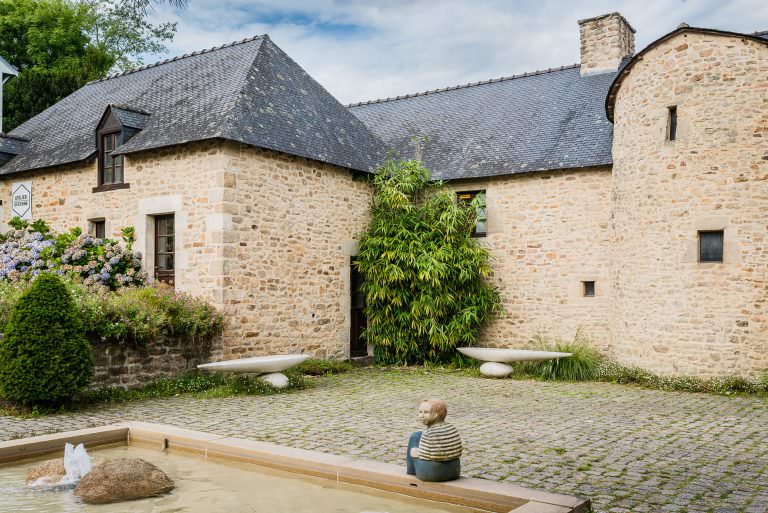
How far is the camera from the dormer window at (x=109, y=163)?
42.2 ft

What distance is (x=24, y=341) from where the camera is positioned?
8.17 meters

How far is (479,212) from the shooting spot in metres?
14.4

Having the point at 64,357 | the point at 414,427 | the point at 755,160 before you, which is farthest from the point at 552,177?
the point at 64,357

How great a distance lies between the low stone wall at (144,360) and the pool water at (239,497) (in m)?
3.48

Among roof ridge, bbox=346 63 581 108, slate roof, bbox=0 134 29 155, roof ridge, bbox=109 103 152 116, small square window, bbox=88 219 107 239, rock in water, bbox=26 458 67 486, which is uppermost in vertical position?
roof ridge, bbox=346 63 581 108

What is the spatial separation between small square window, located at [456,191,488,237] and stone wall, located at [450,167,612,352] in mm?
124

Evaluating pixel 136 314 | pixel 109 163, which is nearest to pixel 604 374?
pixel 136 314

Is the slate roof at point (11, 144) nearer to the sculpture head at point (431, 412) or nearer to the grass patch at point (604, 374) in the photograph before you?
the grass patch at point (604, 374)

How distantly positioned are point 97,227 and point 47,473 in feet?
28.3

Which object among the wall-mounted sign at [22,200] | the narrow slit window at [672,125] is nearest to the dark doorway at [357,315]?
the narrow slit window at [672,125]

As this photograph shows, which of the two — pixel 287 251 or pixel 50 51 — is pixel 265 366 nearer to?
pixel 287 251

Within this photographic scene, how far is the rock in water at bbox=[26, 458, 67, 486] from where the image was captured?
5426 millimetres

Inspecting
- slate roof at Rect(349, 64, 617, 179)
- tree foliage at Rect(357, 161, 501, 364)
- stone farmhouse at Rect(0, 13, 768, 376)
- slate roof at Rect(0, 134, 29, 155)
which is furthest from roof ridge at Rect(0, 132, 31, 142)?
slate roof at Rect(349, 64, 617, 179)

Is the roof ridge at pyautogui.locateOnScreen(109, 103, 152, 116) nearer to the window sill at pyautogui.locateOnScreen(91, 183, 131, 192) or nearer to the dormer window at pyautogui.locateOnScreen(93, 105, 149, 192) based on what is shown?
the dormer window at pyautogui.locateOnScreen(93, 105, 149, 192)
